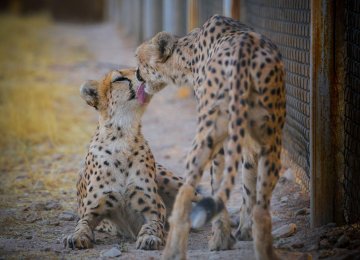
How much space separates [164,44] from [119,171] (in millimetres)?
695

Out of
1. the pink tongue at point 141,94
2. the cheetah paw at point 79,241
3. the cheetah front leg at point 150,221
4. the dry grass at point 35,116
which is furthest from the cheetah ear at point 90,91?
the dry grass at point 35,116

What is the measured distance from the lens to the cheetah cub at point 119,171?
3.98 meters

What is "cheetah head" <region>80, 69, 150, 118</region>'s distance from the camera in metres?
4.17

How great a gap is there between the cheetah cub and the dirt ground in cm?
13

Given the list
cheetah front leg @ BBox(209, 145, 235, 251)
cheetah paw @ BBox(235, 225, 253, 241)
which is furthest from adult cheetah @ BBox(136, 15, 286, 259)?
cheetah paw @ BBox(235, 225, 253, 241)

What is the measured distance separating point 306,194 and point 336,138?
85 centimetres

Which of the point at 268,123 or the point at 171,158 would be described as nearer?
the point at 268,123

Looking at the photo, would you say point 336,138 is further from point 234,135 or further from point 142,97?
point 142,97

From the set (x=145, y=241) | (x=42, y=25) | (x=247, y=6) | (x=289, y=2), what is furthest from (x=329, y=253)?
(x=42, y=25)

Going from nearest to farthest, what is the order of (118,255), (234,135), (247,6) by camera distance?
(234,135)
(118,255)
(247,6)

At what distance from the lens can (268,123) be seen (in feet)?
10.5

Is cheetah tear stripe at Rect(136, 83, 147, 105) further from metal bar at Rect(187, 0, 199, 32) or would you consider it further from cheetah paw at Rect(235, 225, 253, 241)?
metal bar at Rect(187, 0, 199, 32)

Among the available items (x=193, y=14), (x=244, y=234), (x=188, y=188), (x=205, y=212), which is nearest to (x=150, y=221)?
(x=244, y=234)

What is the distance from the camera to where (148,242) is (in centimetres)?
367
